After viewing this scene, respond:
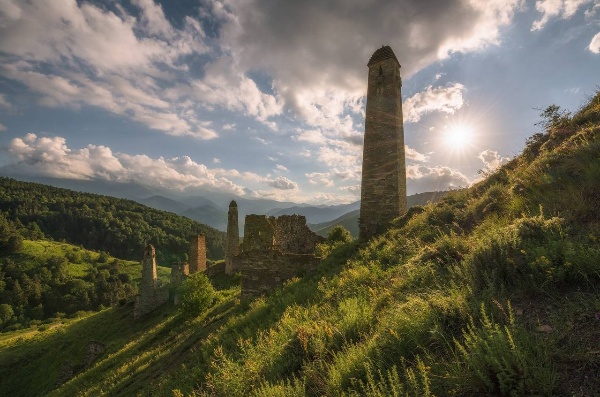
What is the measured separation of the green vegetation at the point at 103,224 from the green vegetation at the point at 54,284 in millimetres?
26073

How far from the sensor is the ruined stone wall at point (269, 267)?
14.9 metres

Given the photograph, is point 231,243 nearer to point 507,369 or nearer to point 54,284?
point 507,369

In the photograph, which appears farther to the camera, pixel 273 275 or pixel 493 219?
pixel 273 275

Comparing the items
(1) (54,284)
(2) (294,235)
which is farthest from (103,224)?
(2) (294,235)

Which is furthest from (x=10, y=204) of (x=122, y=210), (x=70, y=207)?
(x=122, y=210)

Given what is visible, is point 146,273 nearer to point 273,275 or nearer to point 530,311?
point 273,275

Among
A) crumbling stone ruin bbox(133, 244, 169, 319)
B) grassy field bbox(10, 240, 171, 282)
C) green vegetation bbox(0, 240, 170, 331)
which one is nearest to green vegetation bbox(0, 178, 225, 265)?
grassy field bbox(10, 240, 171, 282)

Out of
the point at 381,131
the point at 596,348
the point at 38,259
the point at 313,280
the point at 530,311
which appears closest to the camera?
the point at 596,348

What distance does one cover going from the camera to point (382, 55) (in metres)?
19.4

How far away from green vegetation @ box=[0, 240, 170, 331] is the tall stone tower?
73503 mm

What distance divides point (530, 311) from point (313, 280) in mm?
9473

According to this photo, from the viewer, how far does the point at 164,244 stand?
137000 millimetres

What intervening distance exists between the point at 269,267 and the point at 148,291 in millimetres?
22497

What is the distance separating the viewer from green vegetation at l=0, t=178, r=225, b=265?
13812 centimetres
